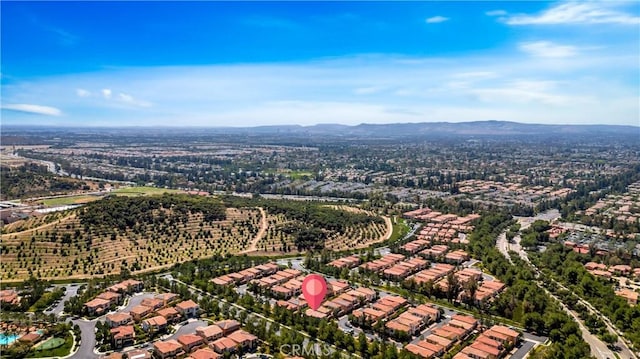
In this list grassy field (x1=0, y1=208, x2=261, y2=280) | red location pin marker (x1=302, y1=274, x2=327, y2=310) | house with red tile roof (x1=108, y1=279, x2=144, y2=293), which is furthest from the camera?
grassy field (x1=0, y1=208, x2=261, y2=280)

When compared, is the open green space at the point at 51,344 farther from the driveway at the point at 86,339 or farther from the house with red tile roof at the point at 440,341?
the house with red tile roof at the point at 440,341

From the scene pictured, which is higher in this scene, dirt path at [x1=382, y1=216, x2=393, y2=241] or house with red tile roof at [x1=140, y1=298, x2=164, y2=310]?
house with red tile roof at [x1=140, y1=298, x2=164, y2=310]

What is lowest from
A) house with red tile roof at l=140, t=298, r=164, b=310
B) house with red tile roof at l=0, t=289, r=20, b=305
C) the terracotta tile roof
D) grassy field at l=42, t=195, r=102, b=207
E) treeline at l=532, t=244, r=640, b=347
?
treeline at l=532, t=244, r=640, b=347

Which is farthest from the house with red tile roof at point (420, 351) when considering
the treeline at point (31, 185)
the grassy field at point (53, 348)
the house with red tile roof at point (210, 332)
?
the treeline at point (31, 185)

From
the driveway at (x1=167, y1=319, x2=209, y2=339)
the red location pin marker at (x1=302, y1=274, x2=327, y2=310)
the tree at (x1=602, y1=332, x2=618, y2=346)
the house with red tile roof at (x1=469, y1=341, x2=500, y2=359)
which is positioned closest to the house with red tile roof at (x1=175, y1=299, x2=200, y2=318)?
the driveway at (x1=167, y1=319, x2=209, y2=339)

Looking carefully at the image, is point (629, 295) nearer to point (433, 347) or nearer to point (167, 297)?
point (433, 347)

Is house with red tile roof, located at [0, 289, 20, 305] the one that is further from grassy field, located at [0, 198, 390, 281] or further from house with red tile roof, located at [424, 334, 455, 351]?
house with red tile roof, located at [424, 334, 455, 351]

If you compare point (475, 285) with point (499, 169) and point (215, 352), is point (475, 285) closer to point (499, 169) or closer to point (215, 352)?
point (215, 352)

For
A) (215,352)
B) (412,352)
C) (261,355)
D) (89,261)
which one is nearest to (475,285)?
(412,352)
